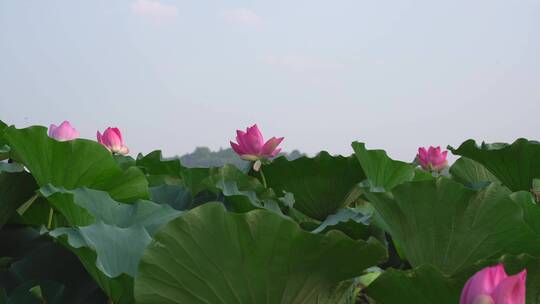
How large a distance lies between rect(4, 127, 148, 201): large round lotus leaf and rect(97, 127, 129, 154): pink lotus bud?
96 centimetres

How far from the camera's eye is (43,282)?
867 millimetres

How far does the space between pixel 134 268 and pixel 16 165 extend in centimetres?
55

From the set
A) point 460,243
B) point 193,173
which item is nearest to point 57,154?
point 193,173

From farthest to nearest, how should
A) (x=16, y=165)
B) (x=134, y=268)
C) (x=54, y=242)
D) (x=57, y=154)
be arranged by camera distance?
(x=16, y=165), (x=57, y=154), (x=54, y=242), (x=134, y=268)

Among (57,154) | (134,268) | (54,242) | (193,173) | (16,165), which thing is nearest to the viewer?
(134,268)

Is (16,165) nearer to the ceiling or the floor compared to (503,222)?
nearer to the ceiling

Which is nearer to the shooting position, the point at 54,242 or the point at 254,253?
the point at 254,253

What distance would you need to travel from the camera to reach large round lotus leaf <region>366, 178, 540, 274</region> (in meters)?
0.86

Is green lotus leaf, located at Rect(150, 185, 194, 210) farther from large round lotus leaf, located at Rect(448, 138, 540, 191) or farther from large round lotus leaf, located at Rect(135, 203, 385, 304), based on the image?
large round lotus leaf, located at Rect(448, 138, 540, 191)

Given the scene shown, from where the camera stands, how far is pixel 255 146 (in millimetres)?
1746

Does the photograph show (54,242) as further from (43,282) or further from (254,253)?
(254,253)

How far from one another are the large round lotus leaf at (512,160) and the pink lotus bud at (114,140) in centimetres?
105

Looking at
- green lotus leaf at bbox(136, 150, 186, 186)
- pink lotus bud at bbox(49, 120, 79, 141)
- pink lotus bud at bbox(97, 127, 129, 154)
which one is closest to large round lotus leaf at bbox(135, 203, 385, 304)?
green lotus leaf at bbox(136, 150, 186, 186)

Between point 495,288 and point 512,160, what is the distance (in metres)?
1.25
